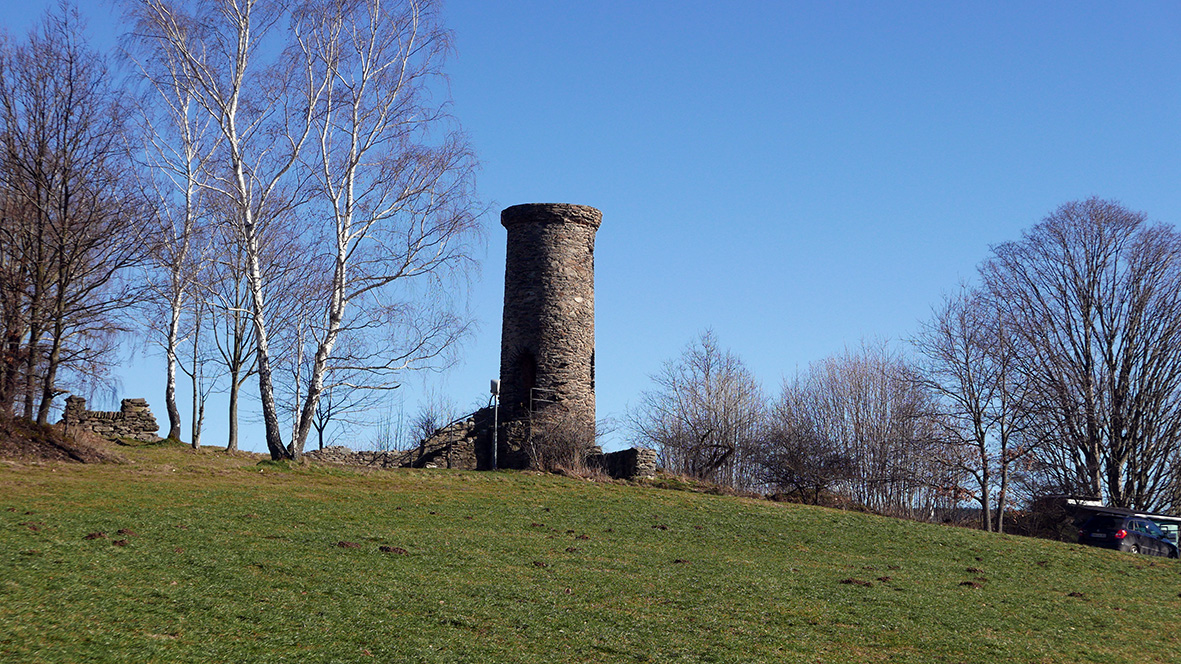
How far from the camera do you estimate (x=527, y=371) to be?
29094 mm

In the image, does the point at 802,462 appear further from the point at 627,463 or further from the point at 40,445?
the point at 40,445

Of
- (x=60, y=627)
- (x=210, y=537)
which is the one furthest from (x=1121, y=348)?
(x=60, y=627)

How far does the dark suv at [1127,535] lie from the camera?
22875 millimetres

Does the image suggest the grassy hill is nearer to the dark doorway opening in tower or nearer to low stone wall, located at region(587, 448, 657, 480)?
low stone wall, located at region(587, 448, 657, 480)

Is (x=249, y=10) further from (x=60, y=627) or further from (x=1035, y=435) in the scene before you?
(x=1035, y=435)

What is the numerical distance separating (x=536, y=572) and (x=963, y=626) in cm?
501

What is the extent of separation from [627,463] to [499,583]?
15.1m

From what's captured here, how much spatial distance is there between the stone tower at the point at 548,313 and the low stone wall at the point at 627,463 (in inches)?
47.8

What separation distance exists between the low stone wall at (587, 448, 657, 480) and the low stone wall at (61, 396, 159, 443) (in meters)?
13.3

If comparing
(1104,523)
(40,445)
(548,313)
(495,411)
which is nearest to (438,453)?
(495,411)

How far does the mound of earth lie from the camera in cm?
1942

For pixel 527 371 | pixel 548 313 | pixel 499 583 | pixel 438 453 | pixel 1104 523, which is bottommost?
pixel 499 583

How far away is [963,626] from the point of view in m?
11.0

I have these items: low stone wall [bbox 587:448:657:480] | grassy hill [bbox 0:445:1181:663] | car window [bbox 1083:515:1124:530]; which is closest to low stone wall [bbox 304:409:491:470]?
low stone wall [bbox 587:448:657:480]
